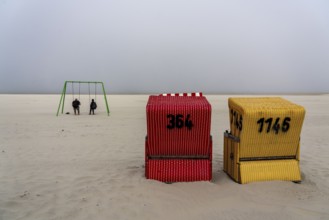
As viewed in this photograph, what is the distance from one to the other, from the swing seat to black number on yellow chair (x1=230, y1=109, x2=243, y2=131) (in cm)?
61

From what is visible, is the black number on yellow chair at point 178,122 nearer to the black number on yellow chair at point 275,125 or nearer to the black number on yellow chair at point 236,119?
the black number on yellow chair at point 236,119

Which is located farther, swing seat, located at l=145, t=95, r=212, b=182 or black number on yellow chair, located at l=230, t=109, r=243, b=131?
black number on yellow chair, located at l=230, t=109, r=243, b=131

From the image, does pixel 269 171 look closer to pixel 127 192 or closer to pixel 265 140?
pixel 265 140

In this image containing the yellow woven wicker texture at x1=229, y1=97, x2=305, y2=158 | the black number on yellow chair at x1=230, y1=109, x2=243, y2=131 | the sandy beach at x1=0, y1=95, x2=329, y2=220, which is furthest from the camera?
the black number on yellow chair at x1=230, y1=109, x2=243, y2=131

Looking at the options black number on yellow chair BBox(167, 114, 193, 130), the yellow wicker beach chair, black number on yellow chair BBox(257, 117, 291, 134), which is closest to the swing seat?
black number on yellow chair BBox(167, 114, 193, 130)

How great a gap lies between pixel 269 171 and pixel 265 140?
2.04 feet

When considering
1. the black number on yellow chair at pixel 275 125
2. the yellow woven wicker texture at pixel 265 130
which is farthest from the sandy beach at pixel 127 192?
the black number on yellow chair at pixel 275 125

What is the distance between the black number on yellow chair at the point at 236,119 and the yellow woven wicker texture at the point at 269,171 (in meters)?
0.73

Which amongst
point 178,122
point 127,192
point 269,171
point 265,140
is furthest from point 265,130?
point 127,192

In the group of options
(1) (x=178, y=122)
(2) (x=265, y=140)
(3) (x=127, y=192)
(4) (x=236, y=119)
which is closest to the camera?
(3) (x=127, y=192)

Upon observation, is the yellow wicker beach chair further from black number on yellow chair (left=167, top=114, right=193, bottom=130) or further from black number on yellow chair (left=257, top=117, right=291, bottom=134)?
black number on yellow chair (left=167, top=114, right=193, bottom=130)

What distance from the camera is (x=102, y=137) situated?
13.2m

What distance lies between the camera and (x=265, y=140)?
7020mm

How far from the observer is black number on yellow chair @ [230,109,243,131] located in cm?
697
